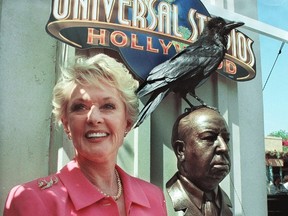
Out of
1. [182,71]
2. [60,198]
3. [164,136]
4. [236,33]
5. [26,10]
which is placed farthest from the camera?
[236,33]

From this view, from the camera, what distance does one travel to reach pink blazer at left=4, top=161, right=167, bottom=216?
1.28 meters

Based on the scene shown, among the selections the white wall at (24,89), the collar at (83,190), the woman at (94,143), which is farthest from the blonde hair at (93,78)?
the white wall at (24,89)

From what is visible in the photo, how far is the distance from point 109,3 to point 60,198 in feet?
6.81

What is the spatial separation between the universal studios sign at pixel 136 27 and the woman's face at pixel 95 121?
4.91ft

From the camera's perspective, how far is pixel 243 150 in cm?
396

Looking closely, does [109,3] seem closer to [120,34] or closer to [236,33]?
[120,34]

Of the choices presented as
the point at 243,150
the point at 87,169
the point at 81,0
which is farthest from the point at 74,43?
the point at 243,150

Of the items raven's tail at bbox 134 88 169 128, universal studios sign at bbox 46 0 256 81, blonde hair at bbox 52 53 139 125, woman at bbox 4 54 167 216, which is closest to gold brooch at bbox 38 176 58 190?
woman at bbox 4 54 167 216

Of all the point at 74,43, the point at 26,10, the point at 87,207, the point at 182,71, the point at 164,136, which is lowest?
the point at 87,207

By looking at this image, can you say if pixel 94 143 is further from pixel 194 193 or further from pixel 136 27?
pixel 136 27

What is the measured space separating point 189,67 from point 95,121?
4.99ft

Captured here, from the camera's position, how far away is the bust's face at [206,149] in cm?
253

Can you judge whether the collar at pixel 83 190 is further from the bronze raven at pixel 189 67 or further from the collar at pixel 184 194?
the bronze raven at pixel 189 67

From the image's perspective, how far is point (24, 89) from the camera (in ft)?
9.57
